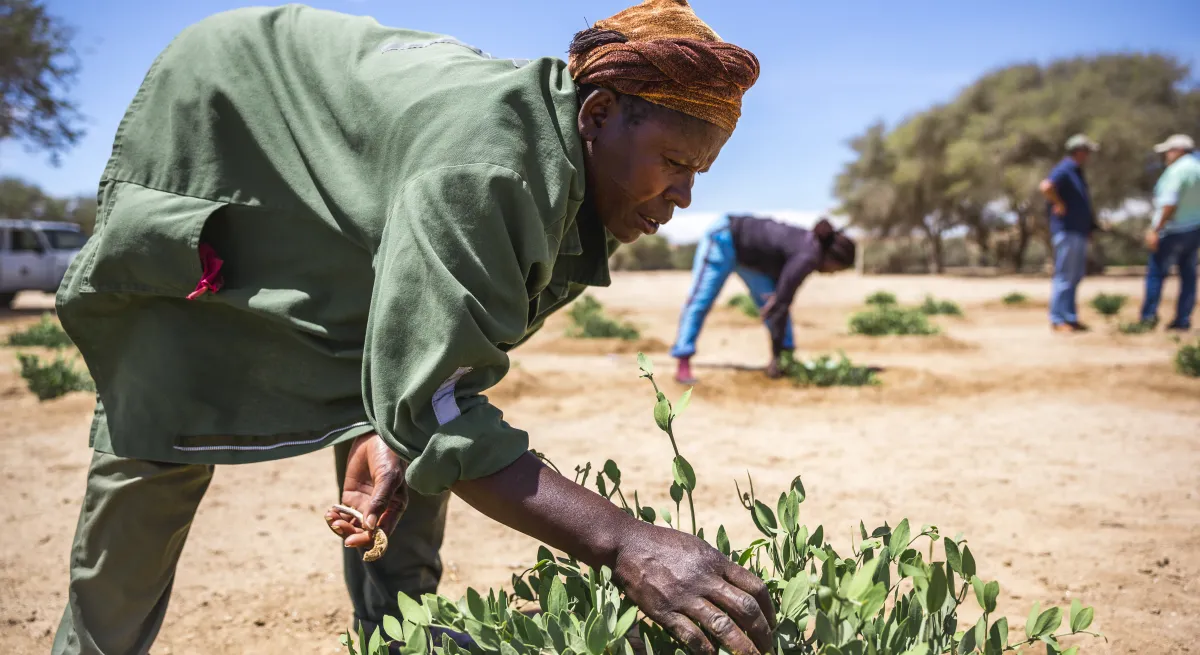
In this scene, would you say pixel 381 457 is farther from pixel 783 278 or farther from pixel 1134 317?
pixel 1134 317

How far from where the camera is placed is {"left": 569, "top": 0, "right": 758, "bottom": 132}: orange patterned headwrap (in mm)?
1360

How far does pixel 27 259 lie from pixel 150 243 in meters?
16.9

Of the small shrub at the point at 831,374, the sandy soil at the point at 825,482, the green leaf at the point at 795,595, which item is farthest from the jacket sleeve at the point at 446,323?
the small shrub at the point at 831,374

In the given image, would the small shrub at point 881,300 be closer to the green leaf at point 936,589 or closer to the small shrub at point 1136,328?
the small shrub at point 1136,328

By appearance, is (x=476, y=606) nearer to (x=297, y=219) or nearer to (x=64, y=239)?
(x=297, y=219)

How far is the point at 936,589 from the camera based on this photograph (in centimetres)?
127

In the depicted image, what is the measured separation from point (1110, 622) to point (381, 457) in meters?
2.05

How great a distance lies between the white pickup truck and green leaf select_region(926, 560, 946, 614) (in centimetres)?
1685

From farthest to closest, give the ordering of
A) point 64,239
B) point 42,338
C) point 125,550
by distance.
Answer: point 64,239 < point 42,338 < point 125,550

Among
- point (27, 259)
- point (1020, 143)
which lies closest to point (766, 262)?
point (27, 259)

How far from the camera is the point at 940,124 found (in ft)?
89.2

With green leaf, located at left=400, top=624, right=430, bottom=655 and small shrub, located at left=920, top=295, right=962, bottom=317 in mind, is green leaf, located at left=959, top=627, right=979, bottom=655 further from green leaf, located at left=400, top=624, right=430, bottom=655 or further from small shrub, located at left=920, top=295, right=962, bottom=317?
small shrub, located at left=920, top=295, right=962, bottom=317

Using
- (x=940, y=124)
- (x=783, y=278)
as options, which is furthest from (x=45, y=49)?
(x=940, y=124)

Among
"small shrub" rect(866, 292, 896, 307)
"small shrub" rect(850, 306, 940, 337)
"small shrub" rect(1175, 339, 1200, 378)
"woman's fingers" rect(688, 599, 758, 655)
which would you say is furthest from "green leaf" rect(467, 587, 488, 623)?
"small shrub" rect(866, 292, 896, 307)
